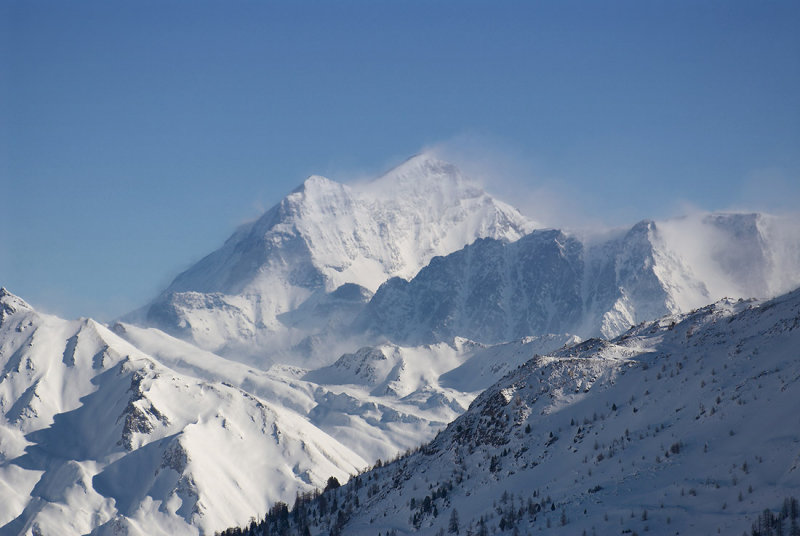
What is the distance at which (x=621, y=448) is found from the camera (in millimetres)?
80625

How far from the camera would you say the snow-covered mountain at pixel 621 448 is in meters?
67.0

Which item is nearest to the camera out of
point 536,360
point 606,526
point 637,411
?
point 606,526

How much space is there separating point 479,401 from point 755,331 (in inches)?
1150

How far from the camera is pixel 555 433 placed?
92125 mm

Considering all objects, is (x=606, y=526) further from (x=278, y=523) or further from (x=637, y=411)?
(x=278, y=523)

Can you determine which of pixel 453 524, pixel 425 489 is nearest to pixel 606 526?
pixel 453 524

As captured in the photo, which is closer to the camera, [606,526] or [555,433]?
[606,526]

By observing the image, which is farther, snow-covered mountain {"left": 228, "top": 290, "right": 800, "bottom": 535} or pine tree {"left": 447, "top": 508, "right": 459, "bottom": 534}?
pine tree {"left": 447, "top": 508, "right": 459, "bottom": 534}

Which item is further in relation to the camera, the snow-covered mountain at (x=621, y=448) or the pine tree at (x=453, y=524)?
the pine tree at (x=453, y=524)

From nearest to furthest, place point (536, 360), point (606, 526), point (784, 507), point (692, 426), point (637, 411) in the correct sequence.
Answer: point (784, 507) < point (606, 526) < point (692, 426) < point (637, 411) < point (536, 360)

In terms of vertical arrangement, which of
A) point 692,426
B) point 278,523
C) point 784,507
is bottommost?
point 784,507

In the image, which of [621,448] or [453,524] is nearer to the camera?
Answer: [621,448]

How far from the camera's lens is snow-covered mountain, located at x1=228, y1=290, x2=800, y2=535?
6700 cm

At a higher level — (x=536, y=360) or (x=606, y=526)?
(x=536, y=360)
